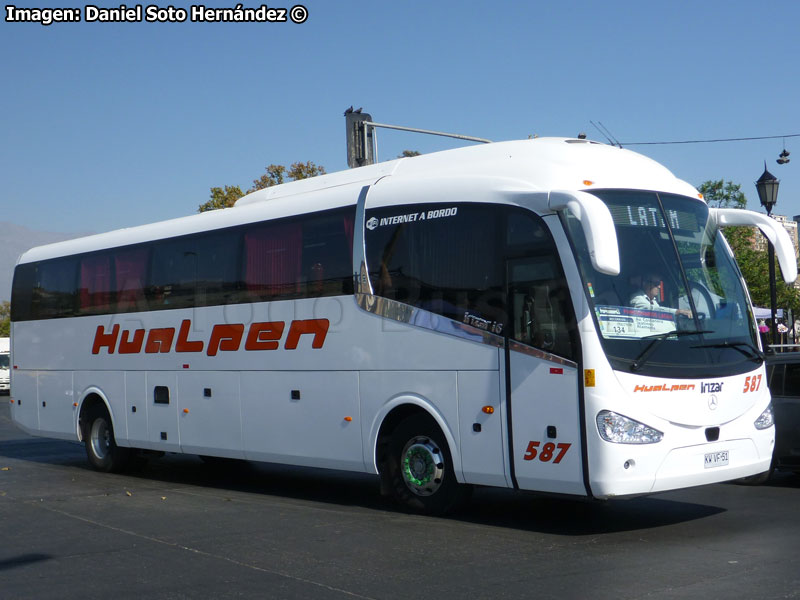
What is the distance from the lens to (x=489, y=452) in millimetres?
9633

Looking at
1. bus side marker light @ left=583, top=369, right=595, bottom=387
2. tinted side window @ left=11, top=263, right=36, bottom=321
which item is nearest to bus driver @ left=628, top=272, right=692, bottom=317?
bus side marker light @ left=583, top=369, right=595, bottom=387

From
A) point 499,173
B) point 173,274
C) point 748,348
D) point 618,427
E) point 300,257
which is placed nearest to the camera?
point 618,427

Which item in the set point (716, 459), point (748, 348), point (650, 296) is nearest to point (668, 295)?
point (650, 296)

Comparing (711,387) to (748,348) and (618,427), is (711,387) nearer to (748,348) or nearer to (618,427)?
(748,348)

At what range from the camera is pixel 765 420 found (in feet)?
31.7

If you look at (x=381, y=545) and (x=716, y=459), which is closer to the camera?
(x=381, y=545)

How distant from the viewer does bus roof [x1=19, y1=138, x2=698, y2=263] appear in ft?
31.4

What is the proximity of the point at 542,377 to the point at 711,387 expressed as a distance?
1544 millimetres

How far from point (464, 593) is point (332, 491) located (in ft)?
20.7

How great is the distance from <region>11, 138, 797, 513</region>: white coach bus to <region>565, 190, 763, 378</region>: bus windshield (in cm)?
2

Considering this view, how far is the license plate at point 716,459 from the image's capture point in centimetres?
900

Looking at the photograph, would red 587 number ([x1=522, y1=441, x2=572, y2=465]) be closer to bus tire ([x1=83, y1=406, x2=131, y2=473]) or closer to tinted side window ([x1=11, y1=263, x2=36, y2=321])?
bus tire ([x1=83, y1=406, x2=131, y2=473])

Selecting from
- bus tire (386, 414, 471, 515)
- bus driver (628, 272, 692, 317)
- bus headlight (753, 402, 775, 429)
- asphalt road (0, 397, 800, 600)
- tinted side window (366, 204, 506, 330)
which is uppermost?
tinted side window (366, 204, 506, 330)

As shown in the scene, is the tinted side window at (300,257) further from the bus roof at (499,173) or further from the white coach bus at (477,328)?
the bus roof at (499,173)
